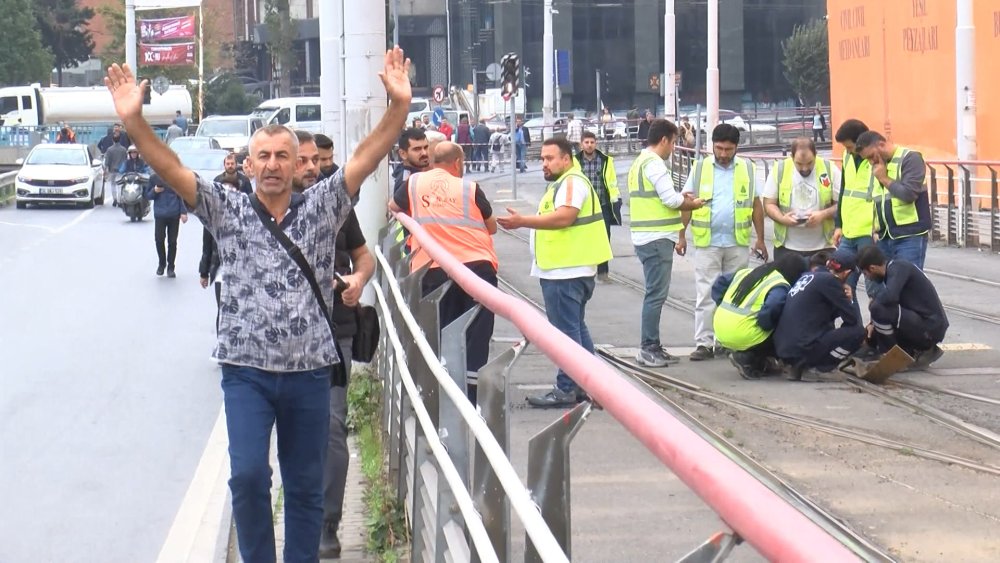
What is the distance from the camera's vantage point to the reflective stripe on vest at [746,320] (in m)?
10.7

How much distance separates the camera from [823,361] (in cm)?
1071

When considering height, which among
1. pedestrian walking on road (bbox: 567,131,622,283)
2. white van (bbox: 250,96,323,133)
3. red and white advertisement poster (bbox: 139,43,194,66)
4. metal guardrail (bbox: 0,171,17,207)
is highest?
red and white advertisement poster (bbox: 139,43,194,66)

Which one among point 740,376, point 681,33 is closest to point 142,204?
point 740,376

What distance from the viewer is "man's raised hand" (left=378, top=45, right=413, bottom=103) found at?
16.9 ft

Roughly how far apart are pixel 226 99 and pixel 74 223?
51374 millimetres

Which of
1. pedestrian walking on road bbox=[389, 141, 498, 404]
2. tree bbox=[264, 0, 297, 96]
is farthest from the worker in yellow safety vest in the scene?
tree bbox=[264, 0, 297, 96]

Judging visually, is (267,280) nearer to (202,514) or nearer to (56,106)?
(202,514)

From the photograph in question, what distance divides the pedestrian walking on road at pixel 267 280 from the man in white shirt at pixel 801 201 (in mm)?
7123

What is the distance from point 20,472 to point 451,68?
270ft

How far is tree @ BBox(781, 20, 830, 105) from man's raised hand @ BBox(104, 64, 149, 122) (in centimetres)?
7120

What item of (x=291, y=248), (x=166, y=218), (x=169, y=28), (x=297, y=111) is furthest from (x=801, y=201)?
(x=297, y=111)

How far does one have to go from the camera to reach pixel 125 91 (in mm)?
4961

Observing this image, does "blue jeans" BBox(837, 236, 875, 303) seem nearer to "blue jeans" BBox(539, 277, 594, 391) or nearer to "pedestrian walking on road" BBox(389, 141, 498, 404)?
"blue jeans" BBox(539, 277, 594, 391)

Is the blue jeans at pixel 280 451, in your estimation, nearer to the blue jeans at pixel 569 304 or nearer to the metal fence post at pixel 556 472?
the metal fence post at pixel 556 472
